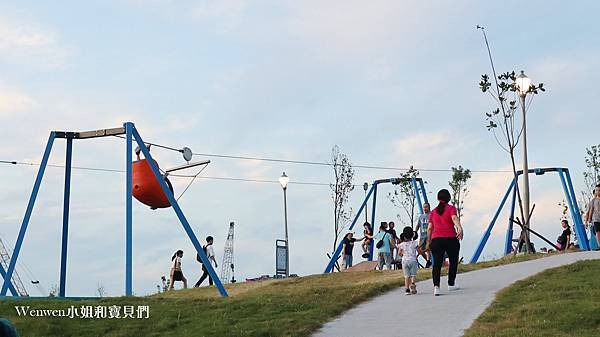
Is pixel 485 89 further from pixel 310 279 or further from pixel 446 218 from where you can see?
pixel 446 218

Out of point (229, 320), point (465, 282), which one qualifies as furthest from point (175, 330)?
point (465, 282)

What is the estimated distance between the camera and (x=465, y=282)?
16.0 metres

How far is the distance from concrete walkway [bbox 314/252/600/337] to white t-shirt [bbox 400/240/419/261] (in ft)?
2.13

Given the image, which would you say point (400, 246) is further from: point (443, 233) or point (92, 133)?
point (92, 133)

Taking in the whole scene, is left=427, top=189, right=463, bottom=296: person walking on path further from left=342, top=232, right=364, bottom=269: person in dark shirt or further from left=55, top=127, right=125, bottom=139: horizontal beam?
left=342, top=232, right=364, bottom=269: person in dark shirt

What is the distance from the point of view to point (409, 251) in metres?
14.8

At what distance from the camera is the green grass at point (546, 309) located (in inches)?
409

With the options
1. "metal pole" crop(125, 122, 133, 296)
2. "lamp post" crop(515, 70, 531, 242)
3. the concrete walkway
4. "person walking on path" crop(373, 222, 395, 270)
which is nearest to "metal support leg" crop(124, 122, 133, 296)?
"metal pole" crop(125, 122, 133, 296)

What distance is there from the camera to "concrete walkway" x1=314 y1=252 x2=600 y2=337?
11.2 metres

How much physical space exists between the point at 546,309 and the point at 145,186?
29.4ft

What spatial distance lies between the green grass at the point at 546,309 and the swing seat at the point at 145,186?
7.36m

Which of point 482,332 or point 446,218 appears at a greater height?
point 446,218

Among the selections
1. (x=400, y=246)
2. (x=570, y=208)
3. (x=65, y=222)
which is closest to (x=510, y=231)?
(x=570, y=208)

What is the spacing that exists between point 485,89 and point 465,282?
894 cm
